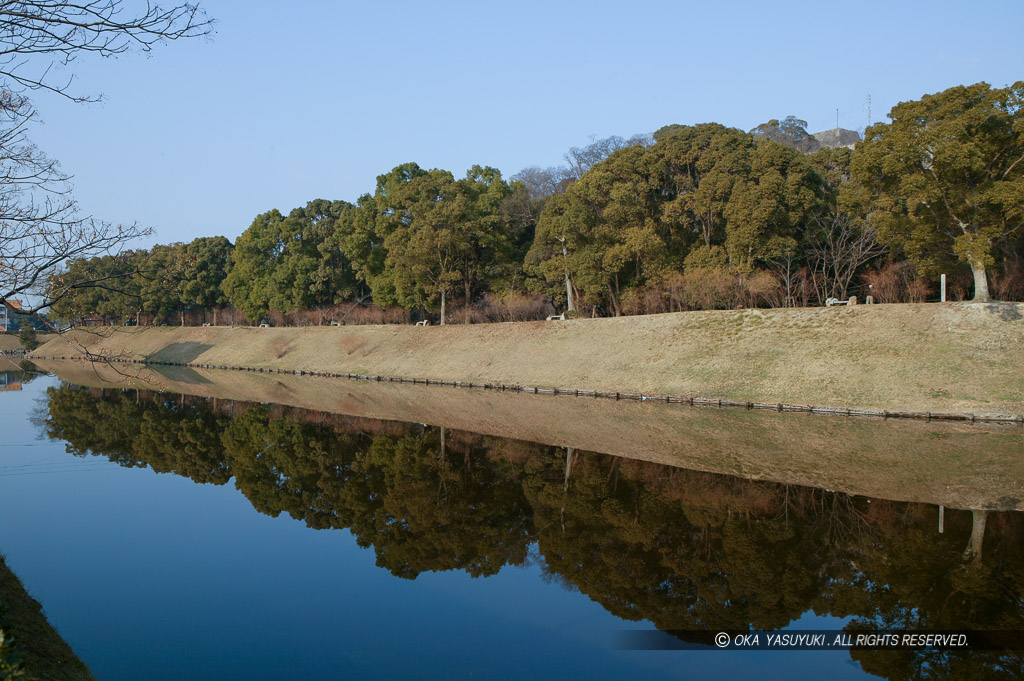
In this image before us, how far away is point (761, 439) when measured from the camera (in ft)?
54.4

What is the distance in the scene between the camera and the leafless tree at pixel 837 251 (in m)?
29.9

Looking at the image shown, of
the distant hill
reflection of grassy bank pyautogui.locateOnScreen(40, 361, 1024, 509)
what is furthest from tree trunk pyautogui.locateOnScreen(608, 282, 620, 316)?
the distant hill

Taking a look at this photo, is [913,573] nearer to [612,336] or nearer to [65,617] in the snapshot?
[65,617]

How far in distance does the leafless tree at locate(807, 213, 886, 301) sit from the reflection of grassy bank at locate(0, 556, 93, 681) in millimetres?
30545

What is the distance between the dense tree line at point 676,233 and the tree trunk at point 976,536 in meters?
10.2

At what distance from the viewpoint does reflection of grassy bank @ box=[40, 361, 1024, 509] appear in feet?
39.8

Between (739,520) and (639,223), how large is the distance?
83.0ft

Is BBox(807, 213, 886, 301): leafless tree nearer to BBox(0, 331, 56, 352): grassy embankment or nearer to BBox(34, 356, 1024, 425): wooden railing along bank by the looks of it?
BBox(34, 356, 1024, 425): wooden railing along bank

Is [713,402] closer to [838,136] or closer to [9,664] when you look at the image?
[9,664]

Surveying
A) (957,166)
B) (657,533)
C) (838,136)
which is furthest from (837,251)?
(838,136)

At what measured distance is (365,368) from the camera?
3809 cm

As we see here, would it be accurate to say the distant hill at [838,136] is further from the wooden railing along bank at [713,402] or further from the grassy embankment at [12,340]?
the grassy embankment at [12,340]

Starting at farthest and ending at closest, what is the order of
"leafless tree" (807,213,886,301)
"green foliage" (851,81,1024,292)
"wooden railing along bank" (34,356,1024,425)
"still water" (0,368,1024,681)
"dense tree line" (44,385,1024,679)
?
"leafless tree" (807,213,886,301) < "green foliage" (851,81,1024,292) < "wooden railing along bank" (34,356,1024,425) < "dense tree line" (44,385,1024,679) < "still water" (0,368,1024,681)

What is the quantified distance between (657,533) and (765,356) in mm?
17484
